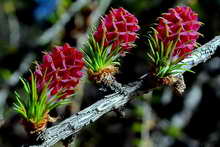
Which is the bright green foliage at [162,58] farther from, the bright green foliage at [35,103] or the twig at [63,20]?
the twig at [63,20]

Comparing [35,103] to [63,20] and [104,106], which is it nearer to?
[104,106]

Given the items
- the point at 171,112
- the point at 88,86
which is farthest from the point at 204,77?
the point at 88,86

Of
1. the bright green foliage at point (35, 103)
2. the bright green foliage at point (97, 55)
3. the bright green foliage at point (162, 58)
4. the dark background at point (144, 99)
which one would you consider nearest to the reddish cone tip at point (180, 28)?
the bright green foliage at point (162, 58)

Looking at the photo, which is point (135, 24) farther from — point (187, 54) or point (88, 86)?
point (88, 86)

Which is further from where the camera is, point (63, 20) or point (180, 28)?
point (63, 20)

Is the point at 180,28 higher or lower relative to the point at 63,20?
higher

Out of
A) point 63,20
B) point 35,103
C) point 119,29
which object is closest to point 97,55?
point 119,29

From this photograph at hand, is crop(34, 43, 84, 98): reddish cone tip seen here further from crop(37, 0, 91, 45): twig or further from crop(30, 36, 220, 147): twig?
crop(37, 0, 91, 45): twig

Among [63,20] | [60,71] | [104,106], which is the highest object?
[60,71]

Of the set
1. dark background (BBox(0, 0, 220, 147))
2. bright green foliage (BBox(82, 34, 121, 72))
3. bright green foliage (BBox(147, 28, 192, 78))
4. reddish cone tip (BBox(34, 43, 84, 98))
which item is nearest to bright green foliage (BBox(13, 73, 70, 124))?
reddish cone tip (BBox(34, 43, 84, 98))
